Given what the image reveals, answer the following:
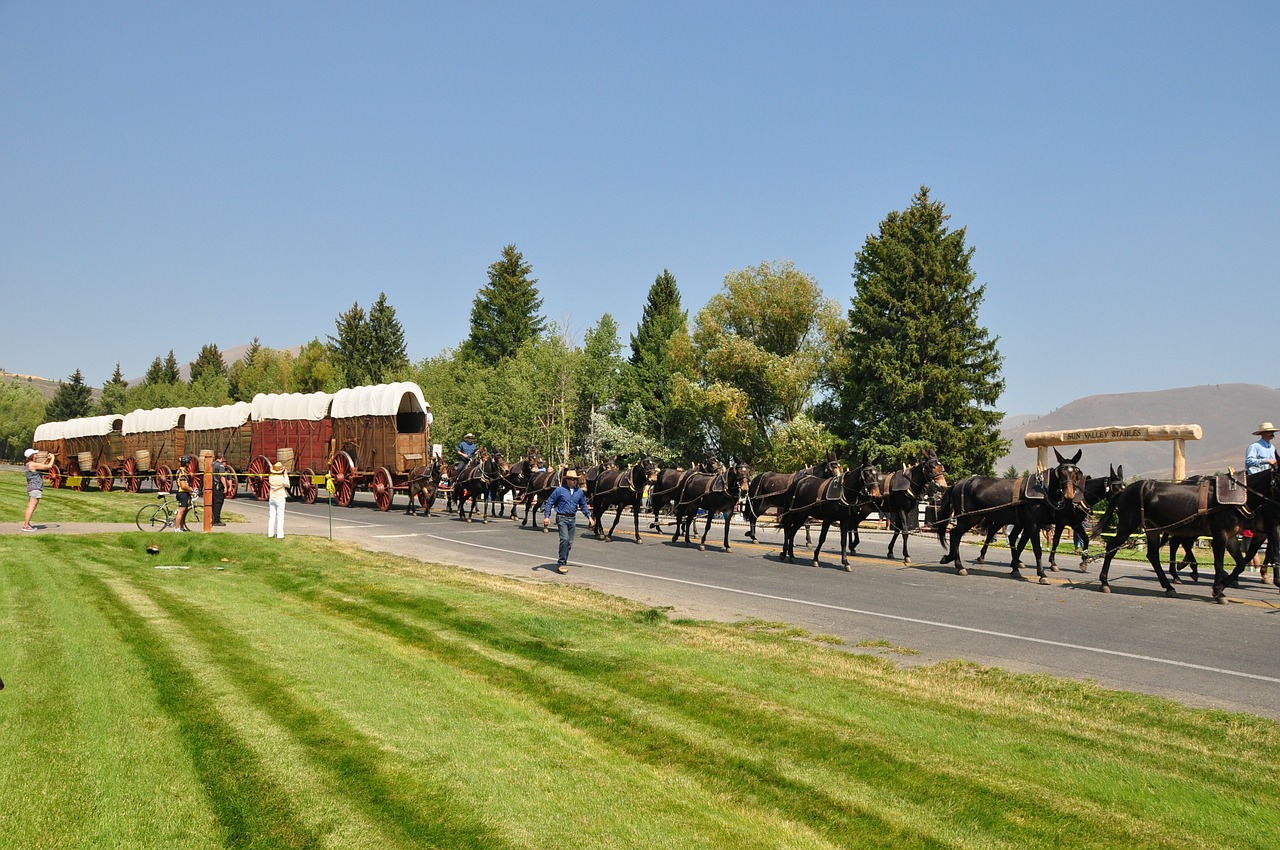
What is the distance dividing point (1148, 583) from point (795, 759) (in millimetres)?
14391

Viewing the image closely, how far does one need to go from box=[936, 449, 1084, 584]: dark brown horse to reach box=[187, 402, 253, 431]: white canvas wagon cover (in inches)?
1301

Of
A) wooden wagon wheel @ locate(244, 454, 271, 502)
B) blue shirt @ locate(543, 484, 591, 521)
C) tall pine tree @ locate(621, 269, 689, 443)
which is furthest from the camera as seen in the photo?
tall pine tree @ locate(621, 269, 689, 443)

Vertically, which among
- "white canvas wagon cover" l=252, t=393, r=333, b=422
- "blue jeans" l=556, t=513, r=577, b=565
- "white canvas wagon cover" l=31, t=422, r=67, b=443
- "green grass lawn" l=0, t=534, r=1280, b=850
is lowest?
"green grass lawn" l=0, t=534, r=1280, b=850

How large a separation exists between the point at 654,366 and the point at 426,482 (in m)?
30.1

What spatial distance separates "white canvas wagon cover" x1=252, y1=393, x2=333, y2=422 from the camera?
37969mm

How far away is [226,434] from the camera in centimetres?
4222

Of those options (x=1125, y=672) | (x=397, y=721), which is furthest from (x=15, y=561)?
(x=1125, y=672)

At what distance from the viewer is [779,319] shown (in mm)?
53344

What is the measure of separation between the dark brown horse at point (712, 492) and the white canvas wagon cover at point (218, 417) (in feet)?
84.5

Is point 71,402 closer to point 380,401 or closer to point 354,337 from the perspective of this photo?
point 354,337

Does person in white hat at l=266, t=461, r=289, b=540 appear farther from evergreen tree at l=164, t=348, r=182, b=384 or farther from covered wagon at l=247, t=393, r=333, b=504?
evergreen tree at l=164, t=348, r=182, b=384

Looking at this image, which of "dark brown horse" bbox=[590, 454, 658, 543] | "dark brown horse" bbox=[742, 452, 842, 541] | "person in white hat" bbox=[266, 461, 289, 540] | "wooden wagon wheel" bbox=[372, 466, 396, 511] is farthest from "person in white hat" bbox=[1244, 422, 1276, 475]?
"wooden wagon wheel" bbox=[372, 466, 396, 511]

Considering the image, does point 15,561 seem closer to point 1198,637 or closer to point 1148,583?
point 1198,637

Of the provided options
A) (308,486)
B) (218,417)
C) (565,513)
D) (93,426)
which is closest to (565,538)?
(565,513)
